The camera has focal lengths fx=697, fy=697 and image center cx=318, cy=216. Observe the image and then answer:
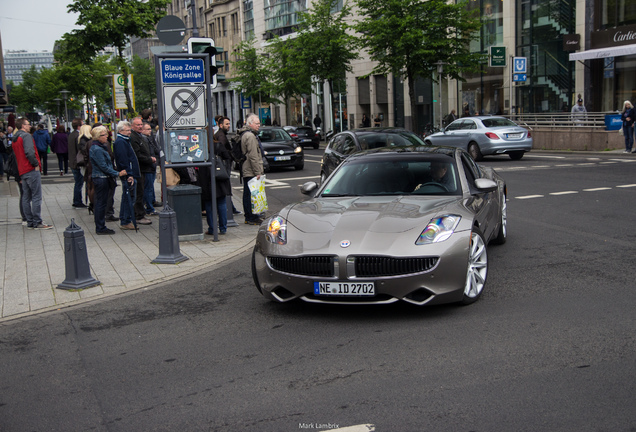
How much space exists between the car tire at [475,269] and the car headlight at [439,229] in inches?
8.4

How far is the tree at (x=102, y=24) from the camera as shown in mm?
25344

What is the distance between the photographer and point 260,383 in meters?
4.59

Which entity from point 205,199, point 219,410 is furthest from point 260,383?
point 205,199

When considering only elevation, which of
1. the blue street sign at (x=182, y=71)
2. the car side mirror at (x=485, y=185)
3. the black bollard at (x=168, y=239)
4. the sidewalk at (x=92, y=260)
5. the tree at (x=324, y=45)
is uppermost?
the tree at (x=324, y=45)

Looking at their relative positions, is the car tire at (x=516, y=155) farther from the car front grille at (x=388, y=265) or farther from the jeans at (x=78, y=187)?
the car front grille at (x=388, y=265)

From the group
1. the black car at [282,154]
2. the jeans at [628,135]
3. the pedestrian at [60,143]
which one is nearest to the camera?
the jeans at [628,135]

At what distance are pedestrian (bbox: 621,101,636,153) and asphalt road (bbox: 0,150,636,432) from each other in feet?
58.3

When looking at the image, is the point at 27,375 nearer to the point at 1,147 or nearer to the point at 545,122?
the point at 1,147

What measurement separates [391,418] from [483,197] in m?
4.16

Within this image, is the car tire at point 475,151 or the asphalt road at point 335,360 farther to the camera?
the car tire at point 475,151

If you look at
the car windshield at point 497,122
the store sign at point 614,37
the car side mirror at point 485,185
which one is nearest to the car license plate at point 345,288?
the car side mirror at point 485,185

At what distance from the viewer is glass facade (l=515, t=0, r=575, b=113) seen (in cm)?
3353

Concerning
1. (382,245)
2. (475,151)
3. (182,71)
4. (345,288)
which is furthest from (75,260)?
(475,151)

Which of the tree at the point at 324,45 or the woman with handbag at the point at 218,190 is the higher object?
the tree at the point at 324,45
